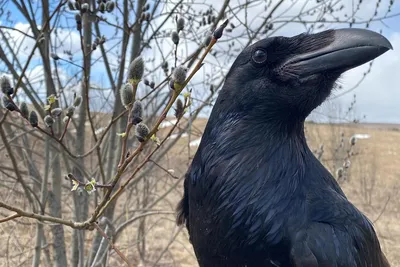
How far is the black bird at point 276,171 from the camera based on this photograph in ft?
5.15

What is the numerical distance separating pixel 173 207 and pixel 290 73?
16.3 ft

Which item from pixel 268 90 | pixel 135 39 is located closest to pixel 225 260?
pixel 268 90

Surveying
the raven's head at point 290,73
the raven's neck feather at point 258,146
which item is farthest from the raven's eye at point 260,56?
the raven's neck feather at point 258,146

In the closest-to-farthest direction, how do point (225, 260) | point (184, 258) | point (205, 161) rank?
1. point (225, 260)
2. point (205, 161)
3. point (184, 258)

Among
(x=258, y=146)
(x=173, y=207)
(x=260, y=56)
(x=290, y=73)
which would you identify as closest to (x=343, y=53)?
(x=290, y=73)

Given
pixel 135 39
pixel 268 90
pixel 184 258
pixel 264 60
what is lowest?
pixel 184 258

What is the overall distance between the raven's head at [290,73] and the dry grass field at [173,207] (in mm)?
2031

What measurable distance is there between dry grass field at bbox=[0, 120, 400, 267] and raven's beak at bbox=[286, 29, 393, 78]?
85.7 inches

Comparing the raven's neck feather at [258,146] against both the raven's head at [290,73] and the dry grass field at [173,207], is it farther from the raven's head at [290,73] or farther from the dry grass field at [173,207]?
the dry grass field at [173,207]

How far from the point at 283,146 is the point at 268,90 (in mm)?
223

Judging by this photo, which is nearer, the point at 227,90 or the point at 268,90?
the point at 268,90

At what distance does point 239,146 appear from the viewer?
173cm

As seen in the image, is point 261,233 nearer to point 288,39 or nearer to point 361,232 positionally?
point 361,232

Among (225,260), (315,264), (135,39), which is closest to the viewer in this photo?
(315,264)
